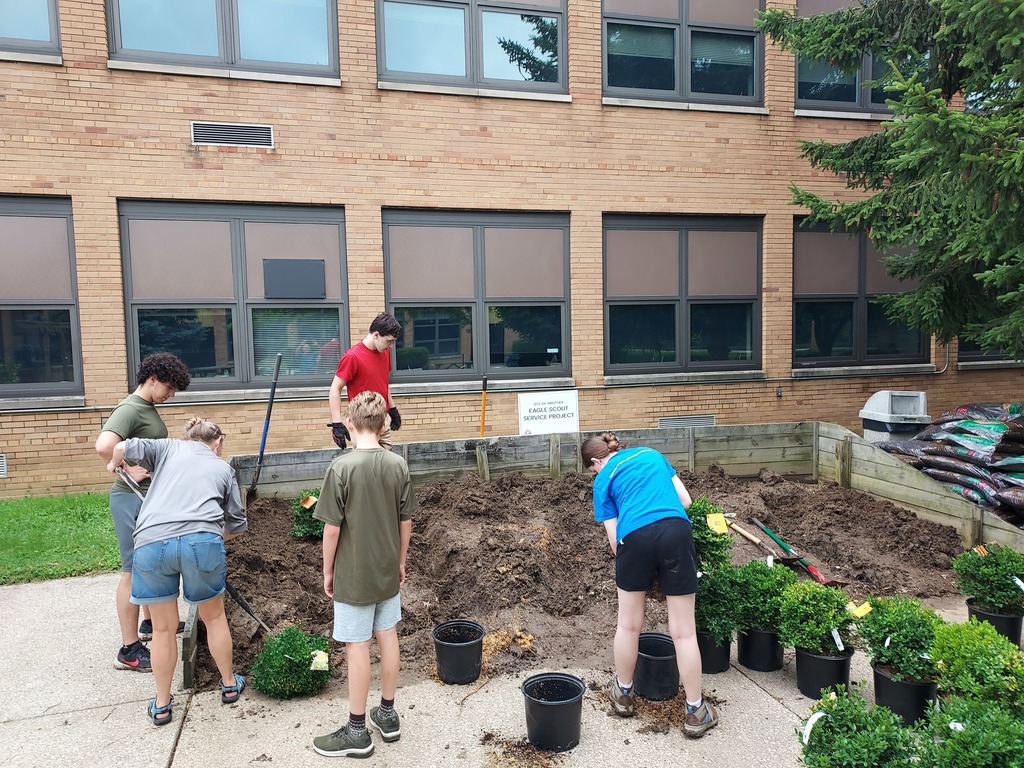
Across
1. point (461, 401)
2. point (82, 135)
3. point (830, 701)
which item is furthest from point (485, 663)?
point (82, 135)

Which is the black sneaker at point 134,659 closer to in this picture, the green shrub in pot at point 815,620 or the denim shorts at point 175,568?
the denim shorts at point 175,568

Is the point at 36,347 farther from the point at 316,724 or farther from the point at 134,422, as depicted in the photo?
the point at 316,724

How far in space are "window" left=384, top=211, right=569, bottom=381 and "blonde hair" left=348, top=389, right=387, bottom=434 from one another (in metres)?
6.19

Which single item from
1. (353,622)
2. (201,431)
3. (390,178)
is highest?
(390,178)

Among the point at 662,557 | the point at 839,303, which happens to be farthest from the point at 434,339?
the point at 839,303

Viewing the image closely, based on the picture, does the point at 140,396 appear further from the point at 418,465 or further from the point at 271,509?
the point at 418,465

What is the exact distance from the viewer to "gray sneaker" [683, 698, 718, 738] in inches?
145

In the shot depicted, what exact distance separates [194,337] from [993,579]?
9113 mm

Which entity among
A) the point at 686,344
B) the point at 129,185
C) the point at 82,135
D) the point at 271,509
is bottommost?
the point at 271,509

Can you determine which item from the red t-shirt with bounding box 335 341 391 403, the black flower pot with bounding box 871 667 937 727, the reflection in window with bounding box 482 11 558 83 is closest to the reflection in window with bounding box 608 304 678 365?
the reflection in window with bounding box 482 11 558 83

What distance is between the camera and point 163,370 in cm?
429

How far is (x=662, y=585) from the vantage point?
3.79m

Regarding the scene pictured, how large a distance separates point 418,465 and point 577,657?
12.4ft

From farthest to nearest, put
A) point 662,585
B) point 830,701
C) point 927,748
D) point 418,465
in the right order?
point 418,465 → point 662,585 → point 830,701 → point 927,748
